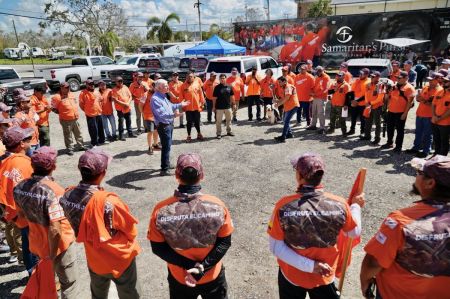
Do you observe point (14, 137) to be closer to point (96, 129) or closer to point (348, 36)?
point (96, 129)

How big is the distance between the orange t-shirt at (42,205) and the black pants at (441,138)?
285 inches

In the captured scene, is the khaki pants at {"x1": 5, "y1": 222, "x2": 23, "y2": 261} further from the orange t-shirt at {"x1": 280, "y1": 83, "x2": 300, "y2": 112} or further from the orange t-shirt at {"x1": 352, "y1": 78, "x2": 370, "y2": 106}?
the orange t-shirt at {"x1": 352, "y1": 78, "x2": 370, "y2": 106}

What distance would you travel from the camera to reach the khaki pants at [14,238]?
422 centimetres

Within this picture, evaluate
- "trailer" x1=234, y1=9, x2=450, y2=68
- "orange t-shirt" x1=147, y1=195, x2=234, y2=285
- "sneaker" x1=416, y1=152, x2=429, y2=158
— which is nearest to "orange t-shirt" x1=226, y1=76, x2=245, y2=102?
"sneaker" x1=416, y1=152, x2=429, y2=158

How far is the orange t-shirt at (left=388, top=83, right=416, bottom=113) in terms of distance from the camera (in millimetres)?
7840

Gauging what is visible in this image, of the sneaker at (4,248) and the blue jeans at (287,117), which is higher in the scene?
the blue jeans at (287,117)

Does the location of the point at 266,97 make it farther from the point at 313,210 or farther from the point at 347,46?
the point at 347,46

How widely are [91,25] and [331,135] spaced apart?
33.3 meters

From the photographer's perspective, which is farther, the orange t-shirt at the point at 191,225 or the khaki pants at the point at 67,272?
the khaki pants at the point at 67,272

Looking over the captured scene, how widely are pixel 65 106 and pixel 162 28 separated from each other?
1317 inches

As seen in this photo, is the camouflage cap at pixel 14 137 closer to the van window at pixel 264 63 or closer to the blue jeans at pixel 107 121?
the blue jeans at pixel 107 121

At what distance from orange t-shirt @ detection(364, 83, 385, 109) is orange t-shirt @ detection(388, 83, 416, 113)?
49 cm

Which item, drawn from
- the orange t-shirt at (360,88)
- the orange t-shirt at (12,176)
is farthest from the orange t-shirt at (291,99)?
the orange t-shirt at (12,176)

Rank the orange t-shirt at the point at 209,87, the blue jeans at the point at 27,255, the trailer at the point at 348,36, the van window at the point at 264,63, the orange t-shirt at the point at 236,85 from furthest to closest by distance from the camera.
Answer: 1. the trailer at the point at 348,36
2. the van window at the point at 264,63
3. the orange t-shirt at the point at 236,85
4. the orange t-shirt at the point at 209,87
5. the blue jeans at the point at 27,255
